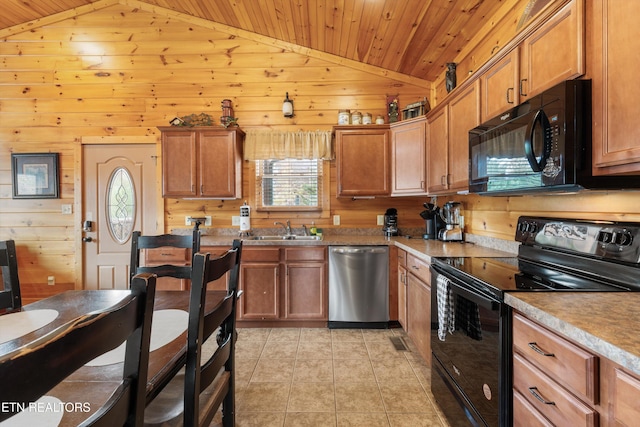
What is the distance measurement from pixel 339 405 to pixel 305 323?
1186 millimetres

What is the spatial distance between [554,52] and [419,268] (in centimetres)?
158

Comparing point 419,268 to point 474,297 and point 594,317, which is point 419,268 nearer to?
point 474,297

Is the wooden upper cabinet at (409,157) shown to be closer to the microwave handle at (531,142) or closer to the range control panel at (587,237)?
the range control panel at (587,237)

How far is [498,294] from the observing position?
1.21 m

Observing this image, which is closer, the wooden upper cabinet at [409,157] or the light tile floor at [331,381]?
the light tile floor at [331,381]

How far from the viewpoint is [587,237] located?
1.34m

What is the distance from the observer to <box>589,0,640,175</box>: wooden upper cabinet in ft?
3.36

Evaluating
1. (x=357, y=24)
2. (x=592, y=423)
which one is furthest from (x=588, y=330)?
(x=357, y=24)

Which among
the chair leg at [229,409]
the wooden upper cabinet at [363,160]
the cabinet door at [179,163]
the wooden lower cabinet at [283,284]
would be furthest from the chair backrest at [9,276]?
the wooden upper cabinet at [363,160]

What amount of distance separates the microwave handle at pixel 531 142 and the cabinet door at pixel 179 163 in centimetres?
302

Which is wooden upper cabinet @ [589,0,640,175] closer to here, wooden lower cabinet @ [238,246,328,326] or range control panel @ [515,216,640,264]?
range control panel @ [515,216,640,264]

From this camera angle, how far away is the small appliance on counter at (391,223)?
3334mm

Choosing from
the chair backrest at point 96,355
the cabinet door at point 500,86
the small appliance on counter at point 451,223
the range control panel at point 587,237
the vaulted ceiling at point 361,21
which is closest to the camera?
the chair backrest at point 96,355

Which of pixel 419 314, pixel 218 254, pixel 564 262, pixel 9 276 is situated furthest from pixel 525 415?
pixel 218 254
